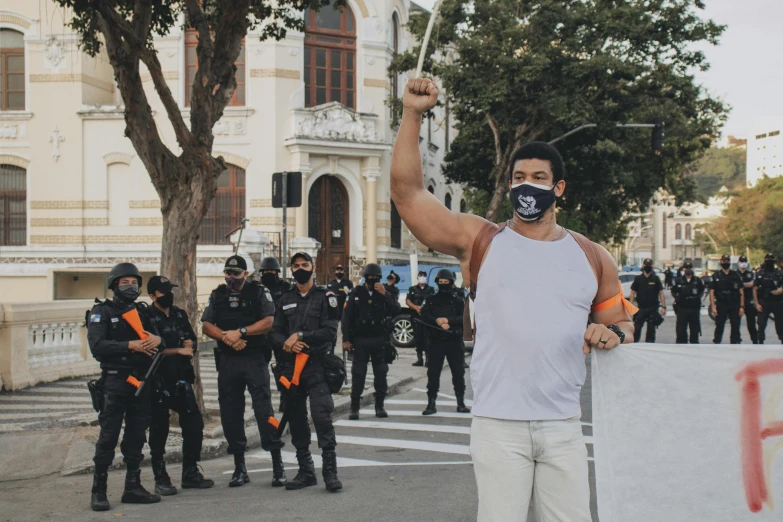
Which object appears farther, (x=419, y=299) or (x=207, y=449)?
(x=419, y=299)

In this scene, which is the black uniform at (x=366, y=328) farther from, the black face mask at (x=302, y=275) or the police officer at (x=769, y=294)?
the police officer at (x=769, y=294)

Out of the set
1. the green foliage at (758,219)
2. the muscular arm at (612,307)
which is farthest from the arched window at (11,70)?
the green foliage at (758,219)

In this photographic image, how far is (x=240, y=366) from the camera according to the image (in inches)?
340

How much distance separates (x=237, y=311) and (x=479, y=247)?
17.2 ft

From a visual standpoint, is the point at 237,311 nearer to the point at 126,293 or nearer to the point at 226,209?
the point at 126,293

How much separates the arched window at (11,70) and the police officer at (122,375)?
2521 cm

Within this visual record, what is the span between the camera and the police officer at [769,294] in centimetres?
1891

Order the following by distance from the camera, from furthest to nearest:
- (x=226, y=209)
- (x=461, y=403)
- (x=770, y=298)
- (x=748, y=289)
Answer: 1. (x=226, y=209)
2. (x=748, y=289)
3. (x=770, y=298)
4. (x=461, y=403)

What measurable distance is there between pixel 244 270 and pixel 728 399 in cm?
549

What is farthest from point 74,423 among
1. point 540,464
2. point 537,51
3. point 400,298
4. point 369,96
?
point 369,96

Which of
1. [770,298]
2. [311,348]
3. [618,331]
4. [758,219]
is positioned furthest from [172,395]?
[758,219]

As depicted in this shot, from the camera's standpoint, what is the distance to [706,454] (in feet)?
13.4

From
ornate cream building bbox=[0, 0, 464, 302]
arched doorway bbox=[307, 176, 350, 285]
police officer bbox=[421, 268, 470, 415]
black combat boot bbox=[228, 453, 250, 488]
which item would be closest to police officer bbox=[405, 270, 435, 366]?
police officer bbox=[421, 268, 470, 415]

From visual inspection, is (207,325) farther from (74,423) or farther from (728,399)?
(728,399)
